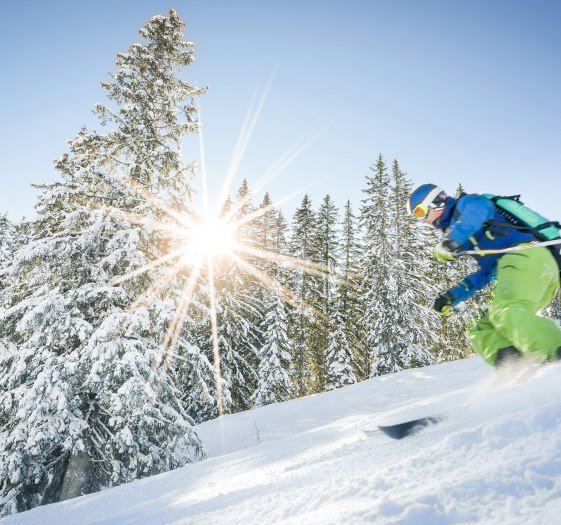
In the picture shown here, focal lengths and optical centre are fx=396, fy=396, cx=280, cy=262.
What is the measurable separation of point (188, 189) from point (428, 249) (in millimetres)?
22608

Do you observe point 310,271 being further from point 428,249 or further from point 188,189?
point 188,189

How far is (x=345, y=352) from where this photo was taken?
966 inches

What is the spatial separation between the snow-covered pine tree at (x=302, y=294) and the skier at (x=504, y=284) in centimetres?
2302

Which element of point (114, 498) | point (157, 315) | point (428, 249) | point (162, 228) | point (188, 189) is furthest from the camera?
point (428, 249)

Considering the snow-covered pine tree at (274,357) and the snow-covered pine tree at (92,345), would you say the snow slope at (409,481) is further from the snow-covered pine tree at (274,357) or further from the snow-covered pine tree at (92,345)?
the snow-covered pine tree at (274,357)

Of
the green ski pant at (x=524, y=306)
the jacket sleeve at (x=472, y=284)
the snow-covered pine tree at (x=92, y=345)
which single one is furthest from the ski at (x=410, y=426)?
the snow-covered pine tree at (x=92, y=345)

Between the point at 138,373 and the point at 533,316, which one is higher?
the point at 138,373

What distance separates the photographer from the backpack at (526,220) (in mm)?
3260

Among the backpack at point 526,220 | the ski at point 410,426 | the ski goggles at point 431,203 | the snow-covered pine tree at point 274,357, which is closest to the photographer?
the ski at point 410,426

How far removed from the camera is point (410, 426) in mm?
2514

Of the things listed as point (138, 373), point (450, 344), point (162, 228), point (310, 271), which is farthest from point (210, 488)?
point (450, 344)

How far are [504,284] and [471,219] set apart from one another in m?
0.61

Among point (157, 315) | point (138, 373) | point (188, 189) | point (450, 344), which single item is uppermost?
point (188, 189)

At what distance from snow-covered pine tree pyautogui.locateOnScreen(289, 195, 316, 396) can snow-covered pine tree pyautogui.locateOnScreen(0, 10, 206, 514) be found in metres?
18.2
